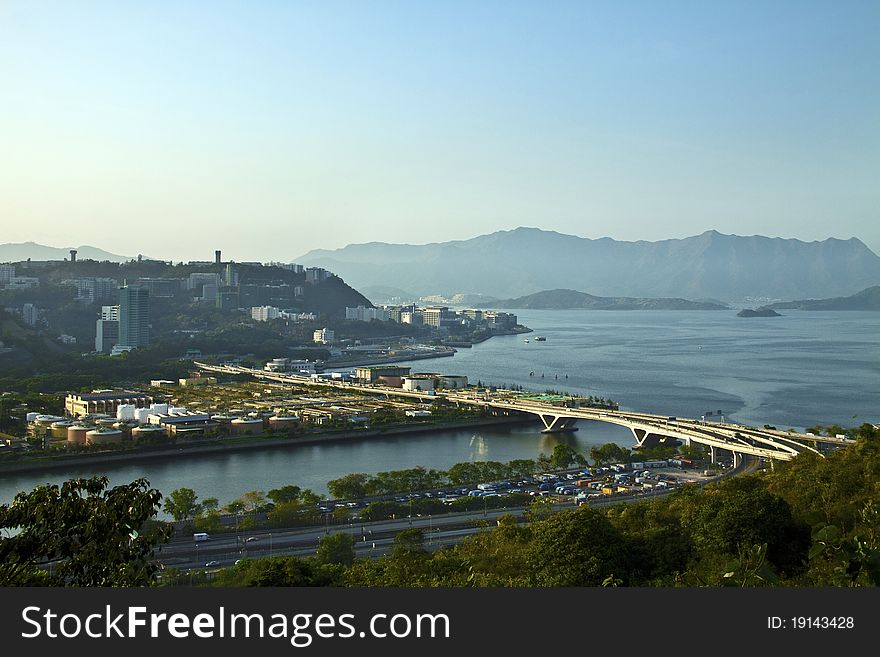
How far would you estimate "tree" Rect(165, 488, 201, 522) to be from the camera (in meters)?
5.82

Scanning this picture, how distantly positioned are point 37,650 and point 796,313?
160 ft

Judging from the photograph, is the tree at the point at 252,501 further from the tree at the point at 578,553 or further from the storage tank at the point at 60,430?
the storage tank at the point at 60,430

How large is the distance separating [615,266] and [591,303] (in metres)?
33.1

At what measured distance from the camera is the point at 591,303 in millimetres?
56344


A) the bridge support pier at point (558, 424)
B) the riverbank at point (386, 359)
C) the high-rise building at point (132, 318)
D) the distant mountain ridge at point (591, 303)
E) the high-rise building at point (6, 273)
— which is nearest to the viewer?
the bridge support pier at point (558, 424)

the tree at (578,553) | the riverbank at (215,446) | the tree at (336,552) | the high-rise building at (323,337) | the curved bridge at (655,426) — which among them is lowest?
the riverbank at (215,446)

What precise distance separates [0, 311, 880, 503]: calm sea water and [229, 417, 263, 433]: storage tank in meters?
0.79

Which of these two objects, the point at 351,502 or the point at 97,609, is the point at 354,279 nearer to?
the point at 351,502

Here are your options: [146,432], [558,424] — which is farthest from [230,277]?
[146,432]

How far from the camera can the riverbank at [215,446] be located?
8.11 meters

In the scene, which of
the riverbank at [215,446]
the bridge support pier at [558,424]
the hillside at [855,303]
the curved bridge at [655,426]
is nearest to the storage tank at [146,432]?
the riverbank at [215,446]

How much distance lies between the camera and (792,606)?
116 cm

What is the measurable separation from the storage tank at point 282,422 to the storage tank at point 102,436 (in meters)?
1.73

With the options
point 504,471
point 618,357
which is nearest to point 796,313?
point 618,357
